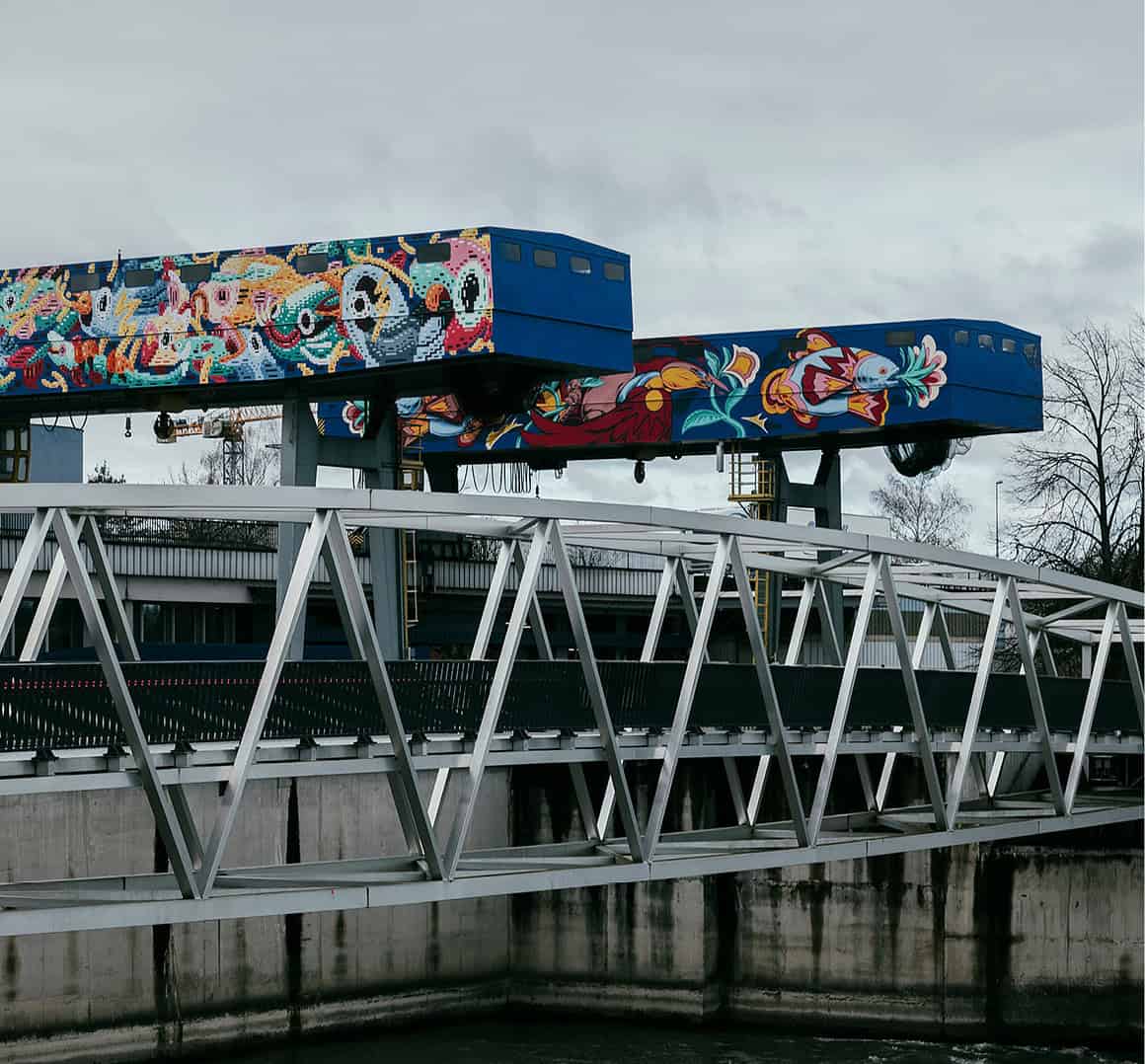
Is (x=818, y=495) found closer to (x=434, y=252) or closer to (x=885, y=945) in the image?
(x=885, y=945)

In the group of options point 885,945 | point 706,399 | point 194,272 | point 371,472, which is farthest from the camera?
point 706,399

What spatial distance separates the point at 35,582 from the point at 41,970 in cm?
1627

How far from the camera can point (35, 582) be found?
50.7m

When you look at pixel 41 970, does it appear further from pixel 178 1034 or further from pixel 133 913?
pixel 133 913

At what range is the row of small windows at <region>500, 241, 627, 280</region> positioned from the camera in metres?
39.4

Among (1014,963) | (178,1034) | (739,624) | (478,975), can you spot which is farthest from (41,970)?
(739,624)

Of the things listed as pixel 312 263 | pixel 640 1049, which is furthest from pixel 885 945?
pixel 312 263

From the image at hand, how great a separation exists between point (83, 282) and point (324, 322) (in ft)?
17.2

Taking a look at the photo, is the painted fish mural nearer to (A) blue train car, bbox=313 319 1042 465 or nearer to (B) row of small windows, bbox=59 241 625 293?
(A) blue train car, bbox=313 319 1042 465

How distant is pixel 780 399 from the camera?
49.1m

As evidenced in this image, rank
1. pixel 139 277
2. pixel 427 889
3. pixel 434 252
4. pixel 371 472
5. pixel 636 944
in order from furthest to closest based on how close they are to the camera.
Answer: pixel 371 472, pixel 636 944, pixel 139 277, pixel 434 252, pixel 427 889

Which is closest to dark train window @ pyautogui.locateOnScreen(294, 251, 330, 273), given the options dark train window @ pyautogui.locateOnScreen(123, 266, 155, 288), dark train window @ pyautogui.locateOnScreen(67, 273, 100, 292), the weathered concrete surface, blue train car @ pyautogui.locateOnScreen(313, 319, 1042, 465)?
dark train window @ pyautogui.locateOnScreen(123, 266, 155, 288)

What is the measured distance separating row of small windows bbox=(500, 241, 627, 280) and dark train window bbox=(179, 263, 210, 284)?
5.95 metres

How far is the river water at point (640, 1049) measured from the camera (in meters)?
39.1
